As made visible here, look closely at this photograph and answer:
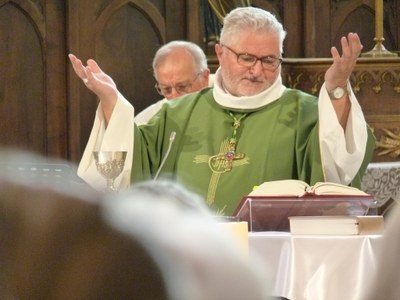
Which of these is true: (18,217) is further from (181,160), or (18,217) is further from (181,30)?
(181,30)

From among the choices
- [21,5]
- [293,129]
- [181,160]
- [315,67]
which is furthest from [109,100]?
[21,5]

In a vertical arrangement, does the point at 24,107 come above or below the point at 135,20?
below

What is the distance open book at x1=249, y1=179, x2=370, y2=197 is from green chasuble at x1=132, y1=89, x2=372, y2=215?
2.82ft

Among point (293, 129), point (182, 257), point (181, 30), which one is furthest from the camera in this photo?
point (181, 30)

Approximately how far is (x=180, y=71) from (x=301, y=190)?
10.1ft

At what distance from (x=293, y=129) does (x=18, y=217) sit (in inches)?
150

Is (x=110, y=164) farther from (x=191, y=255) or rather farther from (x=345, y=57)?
(x=191, y=255)

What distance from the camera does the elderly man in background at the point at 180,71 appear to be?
6188mm

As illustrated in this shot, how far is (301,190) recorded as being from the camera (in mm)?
3225

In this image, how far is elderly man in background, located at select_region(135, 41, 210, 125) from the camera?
20.3 ft

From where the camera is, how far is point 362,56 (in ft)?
22.9

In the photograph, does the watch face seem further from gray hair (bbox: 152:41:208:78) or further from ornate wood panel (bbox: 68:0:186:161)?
ornate wood panel (bbox: 68:0:186:161)

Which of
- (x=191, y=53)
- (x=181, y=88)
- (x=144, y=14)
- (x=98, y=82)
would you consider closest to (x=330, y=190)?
(x=98, y=82)

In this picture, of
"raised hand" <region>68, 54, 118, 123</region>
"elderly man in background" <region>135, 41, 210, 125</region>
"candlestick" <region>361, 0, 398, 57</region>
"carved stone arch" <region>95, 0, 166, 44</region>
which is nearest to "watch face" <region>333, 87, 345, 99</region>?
"raised hand" <region>68, 54, 118, 123</region>
